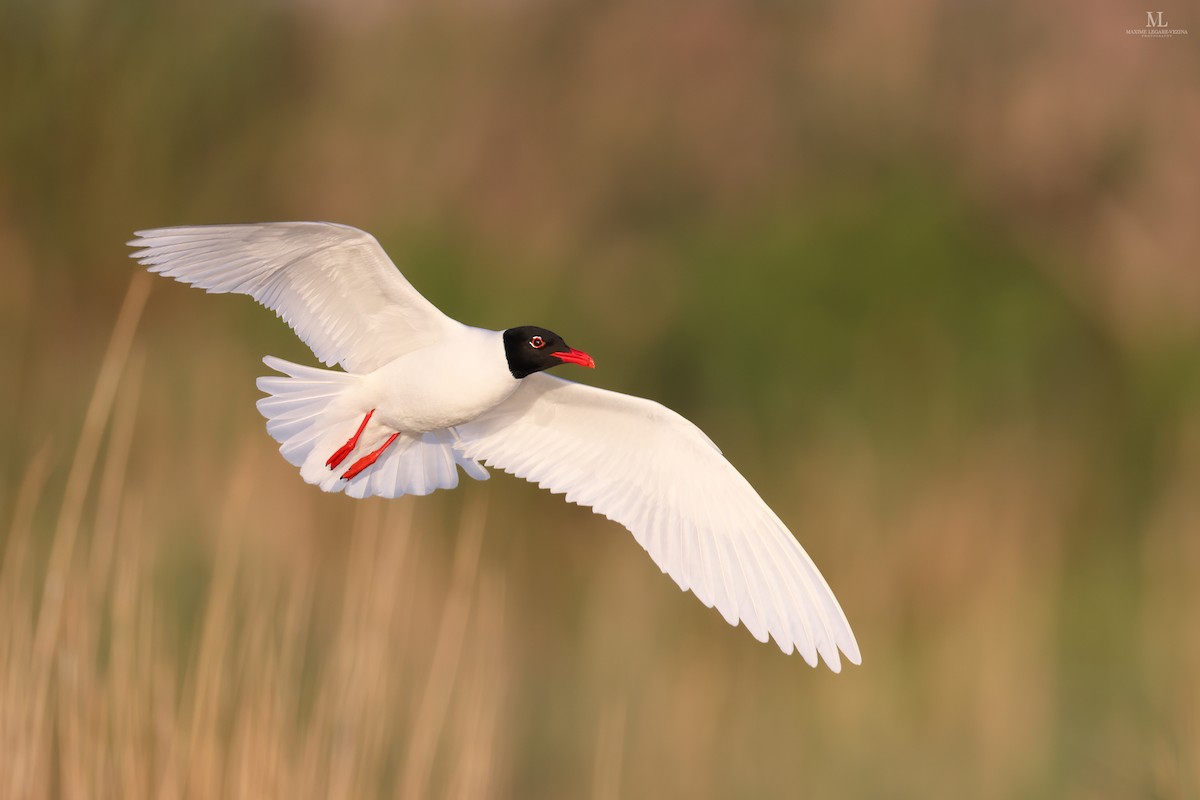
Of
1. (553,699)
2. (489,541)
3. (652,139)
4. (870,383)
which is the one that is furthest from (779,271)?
(553,699)

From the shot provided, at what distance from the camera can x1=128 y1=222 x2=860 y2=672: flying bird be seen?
2.77m

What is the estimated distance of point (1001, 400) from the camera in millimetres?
4871

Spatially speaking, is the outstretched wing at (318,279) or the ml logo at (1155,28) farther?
the ml logo at (1155,28)

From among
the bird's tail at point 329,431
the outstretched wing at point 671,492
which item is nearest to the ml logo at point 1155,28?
the outstretched wing at point 671,492

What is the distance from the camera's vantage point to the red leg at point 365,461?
299 centimetres

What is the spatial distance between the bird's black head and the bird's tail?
361mm

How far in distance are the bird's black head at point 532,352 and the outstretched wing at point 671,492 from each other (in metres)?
0.19

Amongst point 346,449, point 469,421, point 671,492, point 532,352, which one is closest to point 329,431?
point 346,449

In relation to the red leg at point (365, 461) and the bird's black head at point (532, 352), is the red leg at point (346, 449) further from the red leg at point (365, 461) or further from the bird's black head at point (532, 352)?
the bird's black head at point (532, 352)

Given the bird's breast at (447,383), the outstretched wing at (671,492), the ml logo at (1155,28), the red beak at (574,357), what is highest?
the ml logo at (1155,28)

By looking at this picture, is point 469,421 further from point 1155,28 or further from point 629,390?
point 1155,28

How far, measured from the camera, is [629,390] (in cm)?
486

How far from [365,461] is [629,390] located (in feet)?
6.38

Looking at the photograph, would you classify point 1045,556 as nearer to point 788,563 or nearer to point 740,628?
point 740,628
